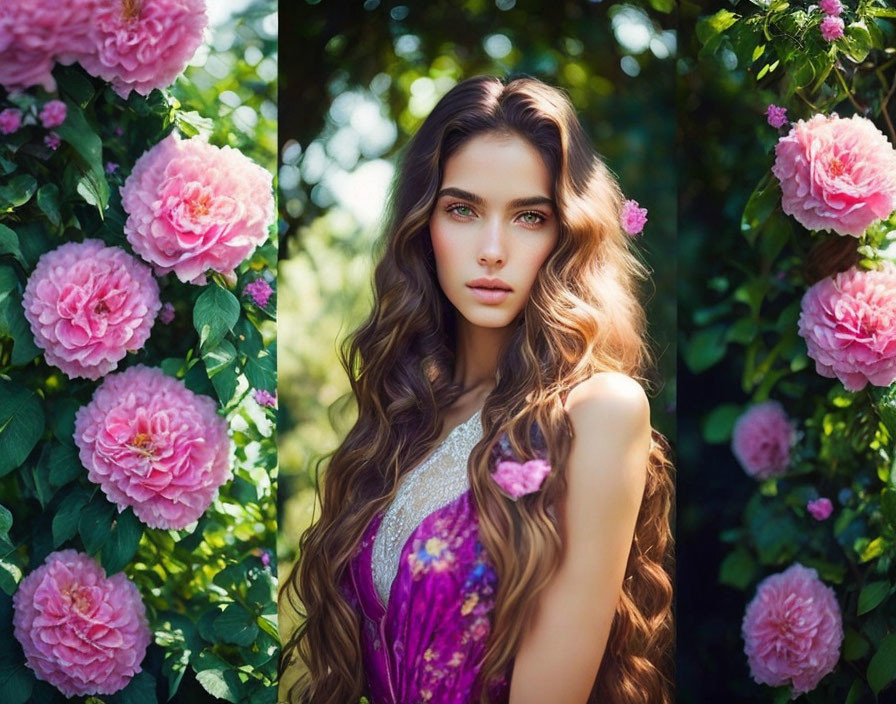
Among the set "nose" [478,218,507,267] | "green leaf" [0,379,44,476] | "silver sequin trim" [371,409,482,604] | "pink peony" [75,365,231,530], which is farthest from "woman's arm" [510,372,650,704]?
"green leaf" [0,379,44,476]

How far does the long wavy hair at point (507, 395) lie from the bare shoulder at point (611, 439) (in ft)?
0.13

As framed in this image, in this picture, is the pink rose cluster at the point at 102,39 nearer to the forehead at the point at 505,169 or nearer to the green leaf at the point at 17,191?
the green leaf at the point at 17,191

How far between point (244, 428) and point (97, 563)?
415 mm

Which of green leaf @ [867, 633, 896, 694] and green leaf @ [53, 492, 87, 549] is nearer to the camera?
green leaf @ [53, 492, 87, 549]

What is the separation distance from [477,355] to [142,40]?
1.01 m

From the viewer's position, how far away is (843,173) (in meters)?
2.39

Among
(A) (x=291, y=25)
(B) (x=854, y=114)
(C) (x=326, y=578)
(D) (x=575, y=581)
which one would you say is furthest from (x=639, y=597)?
(A) (x=291, y=25)

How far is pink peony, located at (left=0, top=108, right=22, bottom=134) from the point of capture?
221 cm

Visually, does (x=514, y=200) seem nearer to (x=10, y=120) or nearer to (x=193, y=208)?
(x=193, y=208)

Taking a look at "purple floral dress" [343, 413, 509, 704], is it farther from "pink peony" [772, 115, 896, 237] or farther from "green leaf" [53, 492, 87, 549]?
"pink peony" [772, 115, 896, 237]

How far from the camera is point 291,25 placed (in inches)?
112

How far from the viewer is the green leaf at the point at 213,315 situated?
2277mm

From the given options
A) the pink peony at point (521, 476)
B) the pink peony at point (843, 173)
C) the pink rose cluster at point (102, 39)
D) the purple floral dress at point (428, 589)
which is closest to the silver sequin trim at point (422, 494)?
the purple floral dress at point (428, 589)

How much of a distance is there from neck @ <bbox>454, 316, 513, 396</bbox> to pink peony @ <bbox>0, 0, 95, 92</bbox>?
104cm
